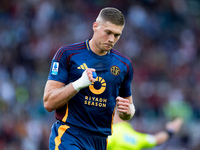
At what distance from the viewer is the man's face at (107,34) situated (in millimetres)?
4633

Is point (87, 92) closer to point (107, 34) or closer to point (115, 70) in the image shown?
point (115, 70)

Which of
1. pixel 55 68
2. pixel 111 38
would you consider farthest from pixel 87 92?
pixel 111 38

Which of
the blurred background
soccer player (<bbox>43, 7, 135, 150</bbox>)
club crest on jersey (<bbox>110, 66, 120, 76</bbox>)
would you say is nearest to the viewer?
soccer player (<bbox>43, 7, 135, 150</bbox>)

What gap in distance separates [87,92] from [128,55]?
10.7 meters

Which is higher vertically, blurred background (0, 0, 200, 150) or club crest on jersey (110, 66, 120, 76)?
blurred background (0, 0, 200, 150)

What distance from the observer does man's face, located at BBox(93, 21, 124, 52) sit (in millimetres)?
4633

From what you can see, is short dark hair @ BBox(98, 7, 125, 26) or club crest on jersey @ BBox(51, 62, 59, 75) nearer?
club crest on jersey @ BBox(51, 62, 59, 75)

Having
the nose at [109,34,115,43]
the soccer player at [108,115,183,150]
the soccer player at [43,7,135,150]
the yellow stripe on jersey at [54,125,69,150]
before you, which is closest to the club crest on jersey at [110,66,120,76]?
the soccer player at [43,7,135,150]

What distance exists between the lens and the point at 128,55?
15.2 meters

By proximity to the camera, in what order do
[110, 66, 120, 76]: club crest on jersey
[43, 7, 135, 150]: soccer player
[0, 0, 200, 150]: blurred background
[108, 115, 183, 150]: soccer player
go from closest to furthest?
[43, 7, 135, 150]: soccer player
[110, 66, 120, 76]: club crest on jersey
[108, 115, 183, 150]: soccer player
[0, 0, 200, 150]: blurred background

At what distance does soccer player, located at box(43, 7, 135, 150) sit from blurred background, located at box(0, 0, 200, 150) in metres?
7.27

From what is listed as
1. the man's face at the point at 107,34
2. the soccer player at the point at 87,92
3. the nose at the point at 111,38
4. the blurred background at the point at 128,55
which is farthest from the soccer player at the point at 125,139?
the blurred background at the point at 128,55

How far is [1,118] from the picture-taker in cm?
1197

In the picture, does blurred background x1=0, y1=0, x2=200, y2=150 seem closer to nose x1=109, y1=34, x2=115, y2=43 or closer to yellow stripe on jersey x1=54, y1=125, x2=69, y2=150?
yellow stripe on jersey x1=54, y1=125, x2=69, y2=150
